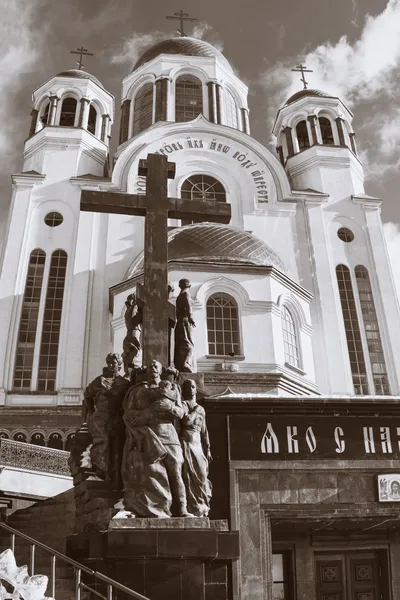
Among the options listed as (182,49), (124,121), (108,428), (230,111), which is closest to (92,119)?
(124,121)

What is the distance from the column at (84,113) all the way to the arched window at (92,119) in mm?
684

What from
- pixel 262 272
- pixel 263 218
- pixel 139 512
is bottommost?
pixel 139 512

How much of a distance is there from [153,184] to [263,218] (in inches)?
635

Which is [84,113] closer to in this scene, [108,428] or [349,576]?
[108,428]

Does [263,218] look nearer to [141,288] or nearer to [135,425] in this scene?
[141,288]

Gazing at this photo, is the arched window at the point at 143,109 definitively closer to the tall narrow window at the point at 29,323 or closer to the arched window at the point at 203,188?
the arched window at the point at 203,188

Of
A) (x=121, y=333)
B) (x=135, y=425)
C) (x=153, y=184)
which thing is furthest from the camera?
(x=121, y=333)

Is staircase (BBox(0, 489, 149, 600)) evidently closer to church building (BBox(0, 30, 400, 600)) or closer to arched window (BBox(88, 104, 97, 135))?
church building (BBox(0, 30, 400, 600))

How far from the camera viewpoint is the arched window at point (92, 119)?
29734 millimetres

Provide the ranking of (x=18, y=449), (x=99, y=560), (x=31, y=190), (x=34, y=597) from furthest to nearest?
(x=31, y=190) → (x=18, y=449) → (x=99, y=560) → (x=34, y=597)

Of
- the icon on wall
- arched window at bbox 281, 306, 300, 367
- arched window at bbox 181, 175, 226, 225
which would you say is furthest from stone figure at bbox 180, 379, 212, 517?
arched window at bbox 181, 175, 226, 225

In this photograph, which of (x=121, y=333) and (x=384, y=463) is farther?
(x=121, y=333)

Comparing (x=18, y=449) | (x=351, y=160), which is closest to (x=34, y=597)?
(x=18, y=449)

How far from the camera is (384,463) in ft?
34.9
